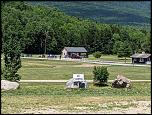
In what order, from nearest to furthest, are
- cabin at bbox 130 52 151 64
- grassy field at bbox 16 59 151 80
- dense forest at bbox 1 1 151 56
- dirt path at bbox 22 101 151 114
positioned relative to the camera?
dirt path at bbox 22 101 151 114 < grassy field at bbox 16 59 151 80 < cabin at bbox 130 52 151 64 < dense forest at bbox 1 1 151 56

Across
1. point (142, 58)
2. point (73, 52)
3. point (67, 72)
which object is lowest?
point (73, 52)

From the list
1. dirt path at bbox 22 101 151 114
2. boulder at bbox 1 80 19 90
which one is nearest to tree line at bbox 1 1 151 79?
boulder at bbox 1 80 19 90

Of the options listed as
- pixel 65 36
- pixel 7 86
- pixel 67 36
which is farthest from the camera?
pixel 67 36

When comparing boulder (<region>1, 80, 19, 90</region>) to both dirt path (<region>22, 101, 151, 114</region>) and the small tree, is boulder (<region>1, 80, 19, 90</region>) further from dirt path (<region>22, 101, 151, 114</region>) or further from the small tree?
the small tree

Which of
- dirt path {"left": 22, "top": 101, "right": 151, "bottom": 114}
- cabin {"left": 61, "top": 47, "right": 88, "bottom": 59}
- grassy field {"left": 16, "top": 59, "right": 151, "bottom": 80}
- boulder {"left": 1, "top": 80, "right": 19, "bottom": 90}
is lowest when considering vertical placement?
cabin {"left": 61, "top": 47, "right": 88, "bottom": 59}

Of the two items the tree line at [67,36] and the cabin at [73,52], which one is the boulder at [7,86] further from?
the cabin at [73,52]

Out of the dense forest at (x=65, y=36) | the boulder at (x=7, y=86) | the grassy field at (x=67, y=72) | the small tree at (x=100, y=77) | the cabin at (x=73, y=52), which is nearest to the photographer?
the boulder at (x=7, y=86)

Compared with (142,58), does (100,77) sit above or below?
above

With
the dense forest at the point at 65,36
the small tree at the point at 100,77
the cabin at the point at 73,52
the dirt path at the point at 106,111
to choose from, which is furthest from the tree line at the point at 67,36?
the dirt path at the point at 106,111

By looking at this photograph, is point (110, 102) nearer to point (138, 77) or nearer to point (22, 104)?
point (22, 104)

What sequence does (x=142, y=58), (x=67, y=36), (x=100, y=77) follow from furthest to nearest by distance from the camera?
(x=67, y=36), (x=142, y=58), (x=100, y=77)

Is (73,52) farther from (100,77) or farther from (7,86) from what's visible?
(7,86)

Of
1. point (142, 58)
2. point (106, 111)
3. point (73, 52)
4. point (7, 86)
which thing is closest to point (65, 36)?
point (73, 52)

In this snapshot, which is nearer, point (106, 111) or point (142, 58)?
point (106, 111)
